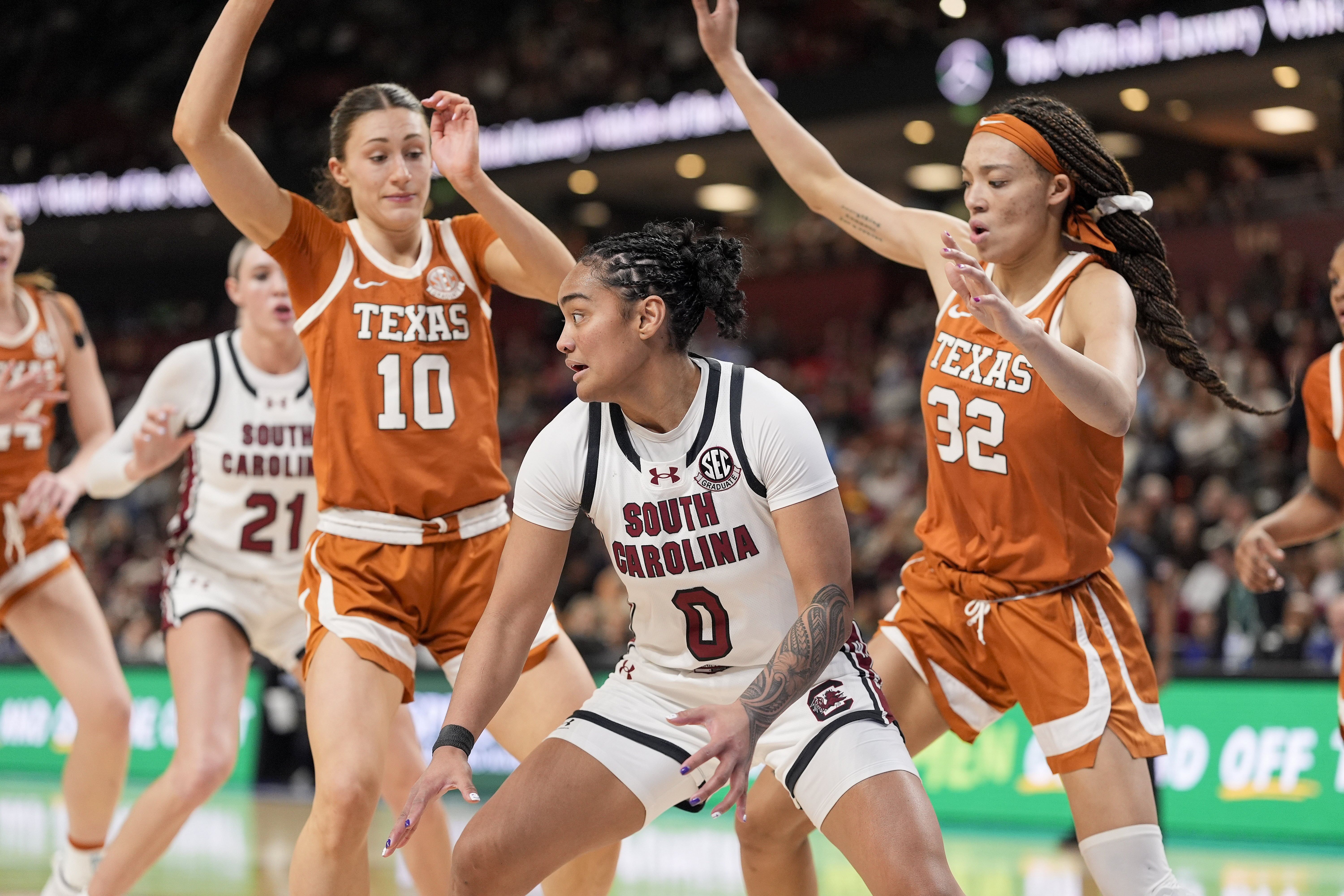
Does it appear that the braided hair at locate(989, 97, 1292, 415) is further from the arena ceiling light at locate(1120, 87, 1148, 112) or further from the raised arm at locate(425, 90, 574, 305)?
the arena ceiling light at locate(1120, 87, 1148, 112)

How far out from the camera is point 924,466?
543 inches

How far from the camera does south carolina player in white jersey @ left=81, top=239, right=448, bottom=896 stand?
4.77 m

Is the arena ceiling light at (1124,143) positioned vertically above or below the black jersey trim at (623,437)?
above

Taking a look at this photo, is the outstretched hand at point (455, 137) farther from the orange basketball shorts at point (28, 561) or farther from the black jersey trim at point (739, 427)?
the orange basketball shorts at point (28, 561)

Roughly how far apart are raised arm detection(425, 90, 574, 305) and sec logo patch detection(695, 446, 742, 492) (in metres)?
0.67

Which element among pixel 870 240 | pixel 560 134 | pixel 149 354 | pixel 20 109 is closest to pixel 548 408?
pixel 560 134

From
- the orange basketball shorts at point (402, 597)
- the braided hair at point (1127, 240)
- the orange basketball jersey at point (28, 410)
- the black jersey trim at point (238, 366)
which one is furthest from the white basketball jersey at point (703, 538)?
the orange basketball jersey at point (28, 410)

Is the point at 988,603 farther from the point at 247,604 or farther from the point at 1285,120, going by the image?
the point at 1285,120

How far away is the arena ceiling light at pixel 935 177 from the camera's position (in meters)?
20.0

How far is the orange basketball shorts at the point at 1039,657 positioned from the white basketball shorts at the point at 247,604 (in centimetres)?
222

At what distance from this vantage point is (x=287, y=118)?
21.4 m

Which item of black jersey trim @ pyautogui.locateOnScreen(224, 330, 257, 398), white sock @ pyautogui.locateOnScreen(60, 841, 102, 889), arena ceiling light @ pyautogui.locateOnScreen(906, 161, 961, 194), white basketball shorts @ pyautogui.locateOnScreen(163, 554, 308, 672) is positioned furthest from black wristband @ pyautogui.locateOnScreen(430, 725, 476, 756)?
arena ceiling light @ pyautogui.locateOnScreen(906, 161, 961, 194)

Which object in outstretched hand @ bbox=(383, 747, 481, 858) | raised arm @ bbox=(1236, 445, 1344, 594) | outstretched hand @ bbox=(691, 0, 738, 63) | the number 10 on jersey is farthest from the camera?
raised arm @ bbox=(1236, 445, 1344, 594)

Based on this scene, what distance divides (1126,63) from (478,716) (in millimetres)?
12394
